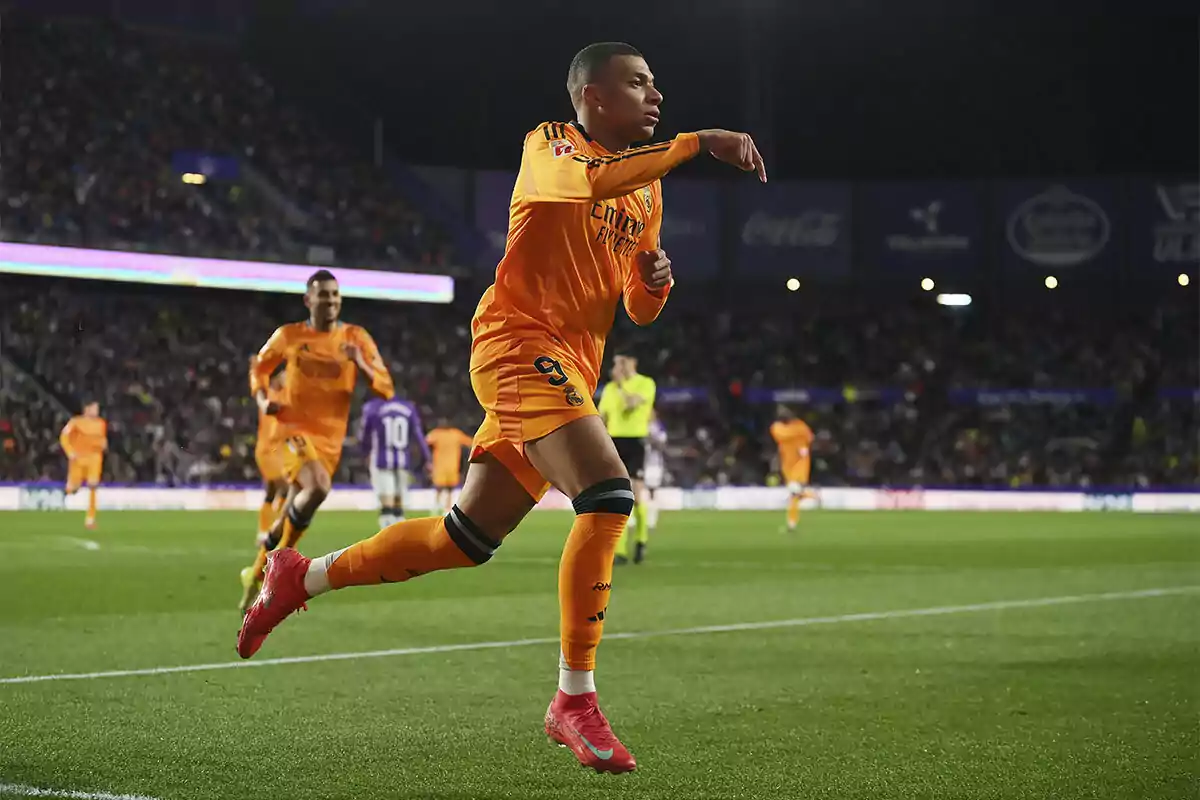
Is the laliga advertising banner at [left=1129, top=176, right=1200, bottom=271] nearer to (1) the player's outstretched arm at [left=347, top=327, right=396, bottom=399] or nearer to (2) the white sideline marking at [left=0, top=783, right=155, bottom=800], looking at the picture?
(1) the player's outstretched arm at [left=347, top=327, right=396, bottom=399]

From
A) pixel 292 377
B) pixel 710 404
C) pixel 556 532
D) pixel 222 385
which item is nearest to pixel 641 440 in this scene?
pixel 292 377

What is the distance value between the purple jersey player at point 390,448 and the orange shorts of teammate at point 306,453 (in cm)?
982

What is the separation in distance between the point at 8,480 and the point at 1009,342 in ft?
86.4

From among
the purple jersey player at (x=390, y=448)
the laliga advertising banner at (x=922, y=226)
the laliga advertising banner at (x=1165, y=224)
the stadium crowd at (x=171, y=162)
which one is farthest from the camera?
the laliga advertising banner at (x=922, y=226)

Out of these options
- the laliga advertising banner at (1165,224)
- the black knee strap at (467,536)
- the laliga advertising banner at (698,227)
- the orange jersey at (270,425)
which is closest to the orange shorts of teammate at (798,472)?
the orange jersey at (270,425)

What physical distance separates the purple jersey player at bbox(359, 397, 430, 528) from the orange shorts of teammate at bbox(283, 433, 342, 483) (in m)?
9.82

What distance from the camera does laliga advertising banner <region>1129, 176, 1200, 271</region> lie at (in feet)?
129

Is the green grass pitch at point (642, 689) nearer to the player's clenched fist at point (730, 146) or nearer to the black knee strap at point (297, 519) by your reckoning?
the black knee strap at point (297, 519)

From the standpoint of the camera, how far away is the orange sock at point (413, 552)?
17.8ft

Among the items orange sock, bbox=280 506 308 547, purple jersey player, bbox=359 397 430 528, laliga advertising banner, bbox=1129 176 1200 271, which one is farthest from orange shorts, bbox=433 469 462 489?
laliga advertising banner, bbox=1129 176 1200 271

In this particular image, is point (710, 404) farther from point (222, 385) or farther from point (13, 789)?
point (13, 789)

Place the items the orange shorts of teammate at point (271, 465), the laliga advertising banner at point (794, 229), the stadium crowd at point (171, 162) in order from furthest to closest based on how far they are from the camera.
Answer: the laliga advertising banner at point (794, 229) → the stadium crowd at point (171, 162) → the orange shorts of teammate at point (271, 465)

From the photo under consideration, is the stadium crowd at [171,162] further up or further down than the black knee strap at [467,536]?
further up

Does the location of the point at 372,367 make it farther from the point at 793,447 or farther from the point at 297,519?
the point at 793,447
